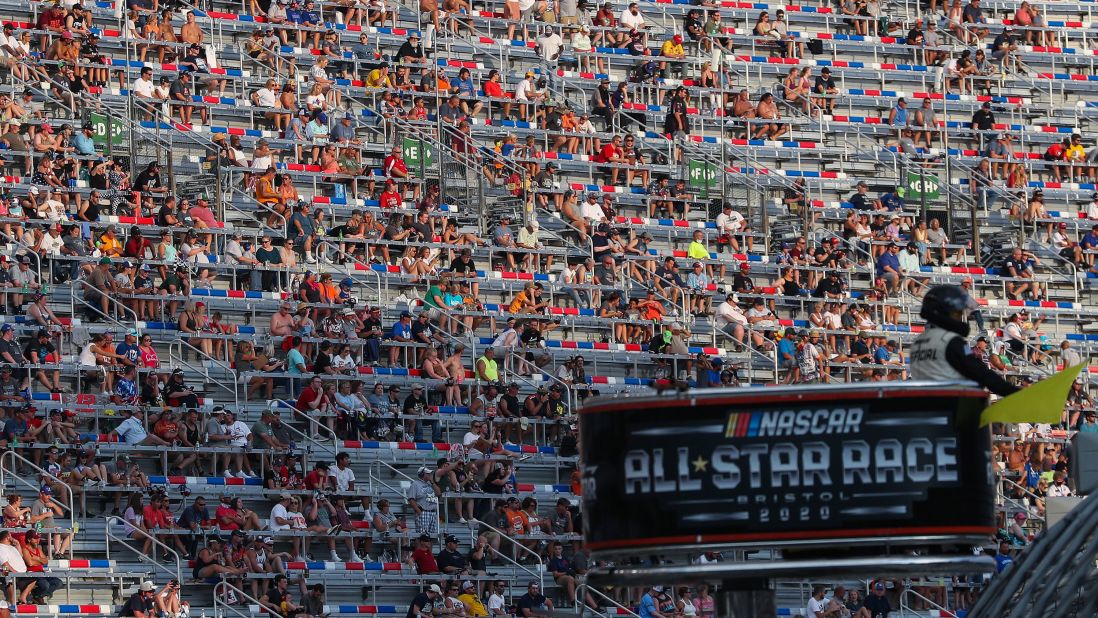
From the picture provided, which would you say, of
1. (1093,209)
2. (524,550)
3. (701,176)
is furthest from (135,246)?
(1093,209)

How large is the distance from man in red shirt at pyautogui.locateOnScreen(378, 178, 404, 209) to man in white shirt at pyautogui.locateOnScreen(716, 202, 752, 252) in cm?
492

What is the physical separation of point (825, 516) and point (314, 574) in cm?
1347

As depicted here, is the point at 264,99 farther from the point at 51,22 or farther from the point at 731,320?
the point at 731,320

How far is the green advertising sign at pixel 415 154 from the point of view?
105ft

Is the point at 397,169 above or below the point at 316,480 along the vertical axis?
above

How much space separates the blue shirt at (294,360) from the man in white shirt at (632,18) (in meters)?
11.5

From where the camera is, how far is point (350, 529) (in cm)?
2534

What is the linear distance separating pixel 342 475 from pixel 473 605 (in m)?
2.32

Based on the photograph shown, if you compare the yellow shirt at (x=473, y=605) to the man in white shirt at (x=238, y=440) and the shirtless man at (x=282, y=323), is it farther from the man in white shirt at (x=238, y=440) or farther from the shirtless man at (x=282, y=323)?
the shirtless man at (x=282, y=323)

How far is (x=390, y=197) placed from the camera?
3123cm

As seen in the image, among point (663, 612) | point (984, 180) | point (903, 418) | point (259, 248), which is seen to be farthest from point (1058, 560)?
point (984, 180)

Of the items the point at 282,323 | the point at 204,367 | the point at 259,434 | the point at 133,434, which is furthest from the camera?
the point at 282,323

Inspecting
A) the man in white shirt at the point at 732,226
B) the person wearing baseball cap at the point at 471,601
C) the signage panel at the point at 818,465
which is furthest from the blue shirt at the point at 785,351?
the signage panel at the point at 818,465

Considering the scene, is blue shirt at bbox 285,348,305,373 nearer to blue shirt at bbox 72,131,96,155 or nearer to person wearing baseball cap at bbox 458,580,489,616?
person wearing baseball cap at bbox 458,580,489,616
